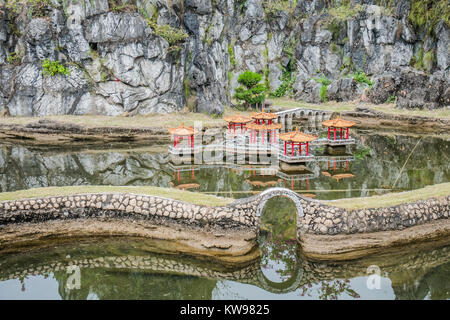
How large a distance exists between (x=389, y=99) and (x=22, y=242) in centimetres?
4712

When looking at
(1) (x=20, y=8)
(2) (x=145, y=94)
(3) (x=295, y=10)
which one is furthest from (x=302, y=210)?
(3) (x=295, y=10)

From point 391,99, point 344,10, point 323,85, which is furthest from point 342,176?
point 344,10

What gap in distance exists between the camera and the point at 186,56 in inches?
1858

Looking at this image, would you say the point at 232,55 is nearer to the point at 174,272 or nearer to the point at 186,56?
the point at 186,56

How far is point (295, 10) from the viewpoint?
6203cm

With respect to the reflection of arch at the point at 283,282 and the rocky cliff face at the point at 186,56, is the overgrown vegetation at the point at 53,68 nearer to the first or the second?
the rocky cliff face at the point at 186,56

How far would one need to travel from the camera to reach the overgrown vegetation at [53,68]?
138 feet

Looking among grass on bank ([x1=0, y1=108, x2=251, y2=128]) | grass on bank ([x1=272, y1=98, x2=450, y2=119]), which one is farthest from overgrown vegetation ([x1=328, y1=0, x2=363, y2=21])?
grass on bank ([x1=0, y1=108, x2=251, y2=128])

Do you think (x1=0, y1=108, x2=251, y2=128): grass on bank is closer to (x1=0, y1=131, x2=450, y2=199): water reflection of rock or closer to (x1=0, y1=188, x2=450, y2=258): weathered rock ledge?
(x1=0, y1=131, x2=450, y2=199): water reflection of rock

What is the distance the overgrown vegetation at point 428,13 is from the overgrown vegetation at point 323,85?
15.0 metres

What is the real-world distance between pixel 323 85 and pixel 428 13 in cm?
1743

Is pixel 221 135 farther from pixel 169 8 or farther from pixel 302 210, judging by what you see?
pixel 302 210

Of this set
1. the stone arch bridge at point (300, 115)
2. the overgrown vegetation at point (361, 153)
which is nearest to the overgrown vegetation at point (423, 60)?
the stone arch bridge at point (300, 115)

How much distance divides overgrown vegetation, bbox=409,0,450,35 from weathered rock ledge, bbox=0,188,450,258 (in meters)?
46.5
